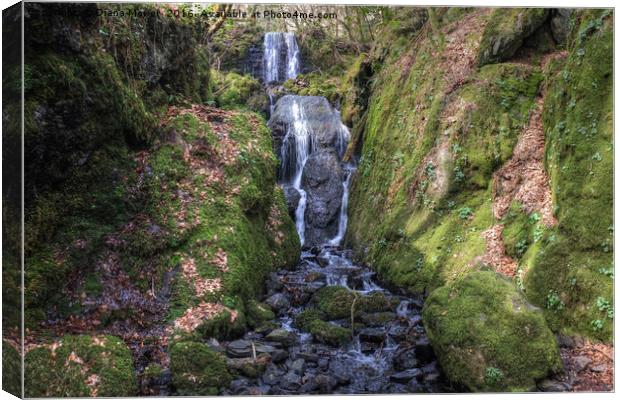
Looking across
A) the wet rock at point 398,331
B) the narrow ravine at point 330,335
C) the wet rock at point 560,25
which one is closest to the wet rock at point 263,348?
the narrow ravine at point 330,335

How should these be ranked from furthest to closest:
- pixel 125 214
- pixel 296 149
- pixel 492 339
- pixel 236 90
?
pixel 236 90, pixel 296 149, pixel 125 214, pixel 492 339

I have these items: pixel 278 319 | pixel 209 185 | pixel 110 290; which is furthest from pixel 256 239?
pixel 110 290

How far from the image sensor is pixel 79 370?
529 cm

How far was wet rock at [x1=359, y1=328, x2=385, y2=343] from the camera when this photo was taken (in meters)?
6.88

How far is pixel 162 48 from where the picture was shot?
31.9ft

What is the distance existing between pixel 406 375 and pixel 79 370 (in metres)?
Answer: 3.66

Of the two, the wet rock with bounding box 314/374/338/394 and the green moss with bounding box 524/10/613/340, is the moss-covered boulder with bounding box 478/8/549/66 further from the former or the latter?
the wet rock with bounding box 314/374/338/394

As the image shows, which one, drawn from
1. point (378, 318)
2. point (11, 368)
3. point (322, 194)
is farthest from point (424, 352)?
point (322, 194)

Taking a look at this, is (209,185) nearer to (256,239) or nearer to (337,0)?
(256,239)

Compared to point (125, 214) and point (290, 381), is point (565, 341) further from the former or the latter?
point (125, 214)

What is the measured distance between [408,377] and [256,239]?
411 centimetres

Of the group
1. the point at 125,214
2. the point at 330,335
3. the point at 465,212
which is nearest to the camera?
the point at 330,335

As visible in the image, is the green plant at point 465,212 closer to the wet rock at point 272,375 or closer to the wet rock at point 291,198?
the wet rock at point 272,375

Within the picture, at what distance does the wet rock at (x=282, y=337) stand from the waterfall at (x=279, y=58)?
5.15 meters
